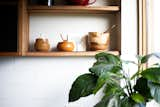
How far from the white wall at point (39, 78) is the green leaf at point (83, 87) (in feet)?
2.53

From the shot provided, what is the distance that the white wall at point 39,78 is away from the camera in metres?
2.08

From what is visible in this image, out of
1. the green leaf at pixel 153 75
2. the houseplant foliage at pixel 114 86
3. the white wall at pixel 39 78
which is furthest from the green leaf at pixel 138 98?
the white wall at pixel 39 78

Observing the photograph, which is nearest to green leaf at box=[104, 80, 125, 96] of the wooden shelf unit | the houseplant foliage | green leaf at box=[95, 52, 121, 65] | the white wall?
the houseplant foliage

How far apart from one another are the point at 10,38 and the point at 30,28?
0.23 metres

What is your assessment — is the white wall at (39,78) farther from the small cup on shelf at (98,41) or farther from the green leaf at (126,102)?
the green leaf at (126,102)

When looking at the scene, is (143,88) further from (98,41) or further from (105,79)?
(98,41)

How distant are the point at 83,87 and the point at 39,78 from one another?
0.87 metres

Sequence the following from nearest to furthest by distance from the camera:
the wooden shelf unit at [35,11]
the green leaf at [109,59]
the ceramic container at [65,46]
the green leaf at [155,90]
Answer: the green leaf at [155,90] → the green leaf at [109,59] → the wooden shelf unit at [35,11] → the ceramic container at [65,46]

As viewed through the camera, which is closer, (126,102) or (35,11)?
(126,102)

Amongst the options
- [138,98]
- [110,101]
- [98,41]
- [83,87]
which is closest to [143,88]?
[138,98]

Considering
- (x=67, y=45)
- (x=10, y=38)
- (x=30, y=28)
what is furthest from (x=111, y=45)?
(x=10, y=38)

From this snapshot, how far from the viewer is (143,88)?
4.21ft

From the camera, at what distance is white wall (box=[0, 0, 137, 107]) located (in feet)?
6.82

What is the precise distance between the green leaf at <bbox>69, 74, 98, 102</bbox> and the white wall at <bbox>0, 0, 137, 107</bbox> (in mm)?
773
